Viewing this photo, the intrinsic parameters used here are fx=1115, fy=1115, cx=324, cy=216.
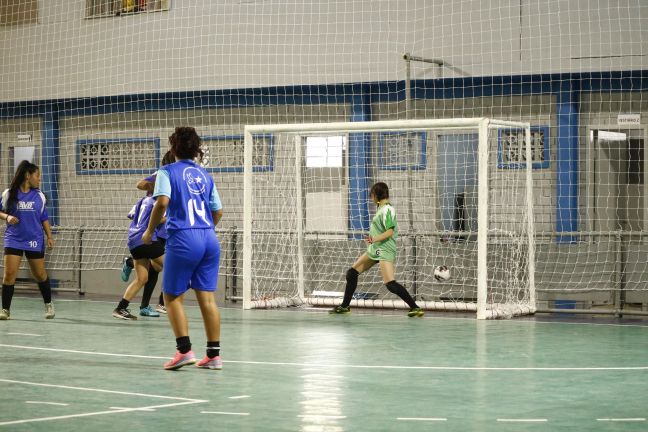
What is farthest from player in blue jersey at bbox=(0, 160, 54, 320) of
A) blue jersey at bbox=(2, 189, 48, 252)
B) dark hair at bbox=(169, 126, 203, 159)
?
dark hair at bbox=(169, 126, 203, 159)

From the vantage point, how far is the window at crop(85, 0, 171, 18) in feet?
72.9

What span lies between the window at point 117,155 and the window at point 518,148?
7.32m

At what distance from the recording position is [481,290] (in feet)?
50.6

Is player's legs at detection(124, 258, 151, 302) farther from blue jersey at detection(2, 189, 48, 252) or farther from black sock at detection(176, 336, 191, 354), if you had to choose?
black sock at detection(176, 336, 191, 354)

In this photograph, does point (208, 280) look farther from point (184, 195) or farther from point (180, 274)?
point (184, 195)

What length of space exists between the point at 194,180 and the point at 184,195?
7.2 inches

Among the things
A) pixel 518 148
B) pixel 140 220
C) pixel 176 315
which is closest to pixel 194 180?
pixel 176 315

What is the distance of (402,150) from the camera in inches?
770

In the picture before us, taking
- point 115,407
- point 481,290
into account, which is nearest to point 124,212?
point 481,290

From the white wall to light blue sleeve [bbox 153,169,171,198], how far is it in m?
10.6

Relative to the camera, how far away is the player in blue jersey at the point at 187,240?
378 inches

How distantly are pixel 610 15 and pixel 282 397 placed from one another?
39.3ft

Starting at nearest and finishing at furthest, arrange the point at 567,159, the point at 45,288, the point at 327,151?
1. the point at 45,288
2. the point at 567,159
3. the point at 327,151

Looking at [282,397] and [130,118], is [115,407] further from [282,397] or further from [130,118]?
[130,118]
